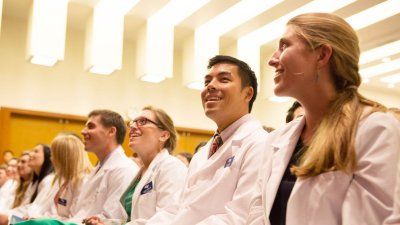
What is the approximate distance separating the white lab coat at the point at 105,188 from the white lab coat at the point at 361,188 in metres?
2.12

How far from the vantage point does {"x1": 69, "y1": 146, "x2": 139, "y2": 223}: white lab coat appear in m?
3.44

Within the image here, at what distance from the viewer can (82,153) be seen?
4.21 metres

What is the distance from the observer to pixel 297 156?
1699 mm

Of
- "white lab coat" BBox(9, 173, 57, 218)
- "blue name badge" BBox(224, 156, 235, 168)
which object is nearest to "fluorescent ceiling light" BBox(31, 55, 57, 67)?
"white lab coat" BBox(9, 173, 57, 218)

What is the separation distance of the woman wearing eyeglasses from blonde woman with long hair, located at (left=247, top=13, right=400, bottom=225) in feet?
3.78

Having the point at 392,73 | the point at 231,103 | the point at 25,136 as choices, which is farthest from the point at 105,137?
the point at 392,73

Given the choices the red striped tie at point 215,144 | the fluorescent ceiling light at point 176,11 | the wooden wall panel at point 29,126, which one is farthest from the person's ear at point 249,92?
the wooden wall panel at point 29,126

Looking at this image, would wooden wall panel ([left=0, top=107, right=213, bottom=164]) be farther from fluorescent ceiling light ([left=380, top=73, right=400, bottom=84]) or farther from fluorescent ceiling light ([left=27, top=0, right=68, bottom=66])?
fluorescent ceiling light ([left=380, top=73, right=400, bottom=84])

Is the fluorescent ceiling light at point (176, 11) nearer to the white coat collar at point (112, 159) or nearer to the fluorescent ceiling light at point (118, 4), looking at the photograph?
the fluorescent ceiling light at point (118, 4)

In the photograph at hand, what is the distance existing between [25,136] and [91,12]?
237 cm

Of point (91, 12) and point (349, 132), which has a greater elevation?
point (91, 12)

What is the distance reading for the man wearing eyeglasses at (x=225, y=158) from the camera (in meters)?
2.07

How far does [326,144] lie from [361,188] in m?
0.17

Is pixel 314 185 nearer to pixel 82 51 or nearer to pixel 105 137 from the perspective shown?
pixel 105 137
